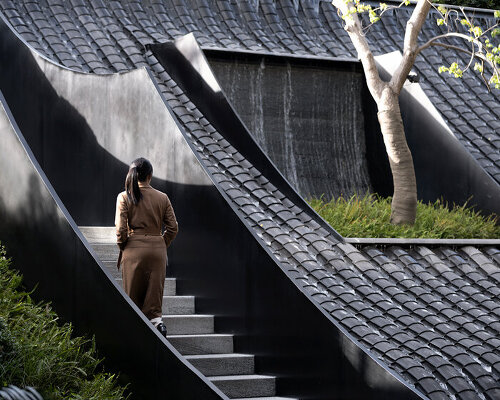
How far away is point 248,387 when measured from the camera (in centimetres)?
739

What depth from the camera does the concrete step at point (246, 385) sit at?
7.25 metres

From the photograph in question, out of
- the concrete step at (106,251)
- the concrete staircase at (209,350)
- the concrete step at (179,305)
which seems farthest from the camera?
the concrete step at (106,251)

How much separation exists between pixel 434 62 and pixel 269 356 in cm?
852

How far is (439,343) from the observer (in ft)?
26.8

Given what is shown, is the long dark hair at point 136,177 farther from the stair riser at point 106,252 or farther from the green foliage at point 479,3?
the green foliage at point 479,3

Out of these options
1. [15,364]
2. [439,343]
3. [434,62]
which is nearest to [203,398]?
[15,364]

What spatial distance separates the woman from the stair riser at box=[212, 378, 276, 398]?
0.82 m

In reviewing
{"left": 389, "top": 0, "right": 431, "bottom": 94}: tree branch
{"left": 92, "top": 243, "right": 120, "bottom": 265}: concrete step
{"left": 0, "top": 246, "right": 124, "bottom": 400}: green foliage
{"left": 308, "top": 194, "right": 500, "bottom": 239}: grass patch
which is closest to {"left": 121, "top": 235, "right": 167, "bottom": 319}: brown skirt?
{"left": 0, "top": 246, "right": 124, "bottom": 400}: green foliage

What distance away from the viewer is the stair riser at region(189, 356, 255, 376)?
24.3ft

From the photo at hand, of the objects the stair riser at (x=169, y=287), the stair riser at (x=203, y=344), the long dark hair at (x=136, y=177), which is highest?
the long dark hair at (x=136, y=177)

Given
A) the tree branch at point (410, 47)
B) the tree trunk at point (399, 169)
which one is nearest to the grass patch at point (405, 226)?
the tree trunk at point (399, 169)

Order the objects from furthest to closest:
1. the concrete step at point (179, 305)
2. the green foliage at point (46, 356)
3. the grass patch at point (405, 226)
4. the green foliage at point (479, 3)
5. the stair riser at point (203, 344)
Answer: the green foliage at point (479, 3)
the grass patch at point (405, 226)
the concrete step at point (179, 305)
the stair riser at point (203, 344)
the green foliage at point (46, 356)

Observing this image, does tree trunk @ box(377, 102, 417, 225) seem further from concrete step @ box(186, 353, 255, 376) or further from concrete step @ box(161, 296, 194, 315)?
concrete step @ box(186, 353, 255, 376)

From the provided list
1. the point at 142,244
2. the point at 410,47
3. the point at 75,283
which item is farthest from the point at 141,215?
the point at 410,47
